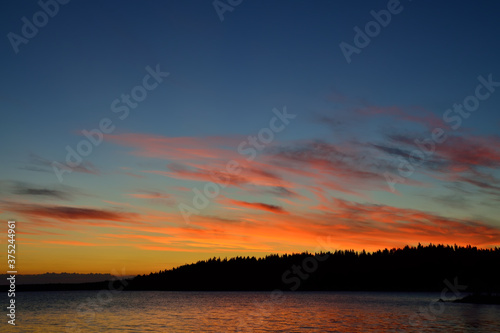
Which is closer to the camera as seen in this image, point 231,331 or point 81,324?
point 231,331

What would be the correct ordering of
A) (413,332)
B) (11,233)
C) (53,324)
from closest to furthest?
(11,233) → (413,332) → (53,324)

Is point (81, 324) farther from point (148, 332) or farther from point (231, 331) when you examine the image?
point (231, 331)

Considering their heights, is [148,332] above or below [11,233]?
below

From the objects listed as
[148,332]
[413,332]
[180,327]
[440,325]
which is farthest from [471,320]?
[148,332]

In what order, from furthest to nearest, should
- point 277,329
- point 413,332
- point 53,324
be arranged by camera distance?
1. point 53,324
2. point 277,329
3. point 413,332

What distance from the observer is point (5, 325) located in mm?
77812

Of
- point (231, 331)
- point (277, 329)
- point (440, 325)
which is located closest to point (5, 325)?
point (231, 331)

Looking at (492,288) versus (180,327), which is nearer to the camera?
(180,327)

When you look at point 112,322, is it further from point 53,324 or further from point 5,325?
point 5,325

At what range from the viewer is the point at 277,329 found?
228ft

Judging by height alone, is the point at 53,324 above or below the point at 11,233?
below

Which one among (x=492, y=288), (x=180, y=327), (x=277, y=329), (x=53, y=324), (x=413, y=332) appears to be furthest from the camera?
(x=492, y=288)

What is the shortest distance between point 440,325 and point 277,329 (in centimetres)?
2604

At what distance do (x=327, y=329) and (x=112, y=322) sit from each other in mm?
39402
